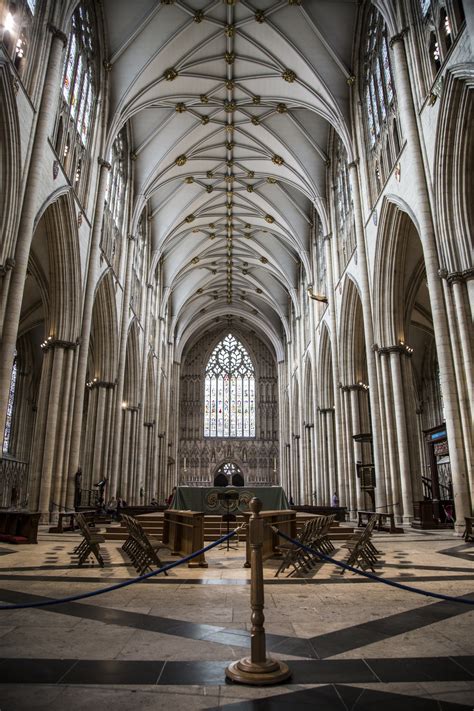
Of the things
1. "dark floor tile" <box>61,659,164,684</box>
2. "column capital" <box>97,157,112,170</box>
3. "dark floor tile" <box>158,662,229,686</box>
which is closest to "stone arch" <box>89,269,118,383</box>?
"column capital" <box>97,157,112,170</box>

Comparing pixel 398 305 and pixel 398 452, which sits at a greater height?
pixel 398 305

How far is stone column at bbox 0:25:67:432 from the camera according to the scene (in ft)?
35.3

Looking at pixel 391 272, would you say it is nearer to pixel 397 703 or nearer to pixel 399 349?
pixel 399 349

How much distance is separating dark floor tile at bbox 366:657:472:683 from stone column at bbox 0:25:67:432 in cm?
952

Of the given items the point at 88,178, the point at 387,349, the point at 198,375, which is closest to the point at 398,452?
the point at 387,349

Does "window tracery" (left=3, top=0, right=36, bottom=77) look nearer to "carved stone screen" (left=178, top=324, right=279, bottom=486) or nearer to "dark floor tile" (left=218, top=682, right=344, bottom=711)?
"dark floor tile" (left=218, top=682, right=344, bottom=711)

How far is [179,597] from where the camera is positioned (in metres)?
5.40

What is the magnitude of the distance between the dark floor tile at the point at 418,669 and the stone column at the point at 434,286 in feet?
28.0

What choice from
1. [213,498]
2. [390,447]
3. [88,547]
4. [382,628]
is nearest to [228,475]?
[390,447]

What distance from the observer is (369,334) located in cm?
1697

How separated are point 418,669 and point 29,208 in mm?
11912

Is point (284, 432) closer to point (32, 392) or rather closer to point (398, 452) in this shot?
point (32, 392)

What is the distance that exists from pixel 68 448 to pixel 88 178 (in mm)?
9261

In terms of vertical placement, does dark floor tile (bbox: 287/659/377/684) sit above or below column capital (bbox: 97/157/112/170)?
below
